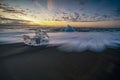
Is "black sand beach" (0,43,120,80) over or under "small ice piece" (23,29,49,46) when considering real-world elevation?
under

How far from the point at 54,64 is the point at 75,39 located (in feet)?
1.12

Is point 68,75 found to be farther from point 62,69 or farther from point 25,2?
point 25,2

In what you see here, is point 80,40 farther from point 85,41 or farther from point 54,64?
point 54,64

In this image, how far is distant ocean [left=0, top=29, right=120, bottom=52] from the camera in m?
1.50

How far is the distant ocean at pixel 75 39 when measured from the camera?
150 cm

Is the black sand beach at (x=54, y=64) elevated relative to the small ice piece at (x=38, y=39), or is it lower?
lower

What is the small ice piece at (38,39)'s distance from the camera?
59.4 inches

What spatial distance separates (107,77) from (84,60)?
27 cm

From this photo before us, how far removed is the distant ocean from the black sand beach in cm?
5

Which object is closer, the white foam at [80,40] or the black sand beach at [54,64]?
the black sand beach at [54,64]

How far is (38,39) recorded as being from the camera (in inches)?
59.4

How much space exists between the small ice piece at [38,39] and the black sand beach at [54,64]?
5cm

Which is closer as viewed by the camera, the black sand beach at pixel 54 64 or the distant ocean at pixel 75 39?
the black sand beach at pixel 54 64

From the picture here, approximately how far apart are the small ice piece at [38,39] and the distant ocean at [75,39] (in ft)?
0.14
